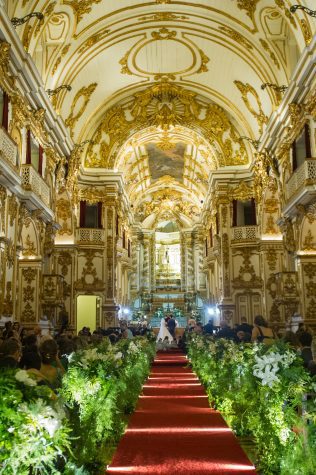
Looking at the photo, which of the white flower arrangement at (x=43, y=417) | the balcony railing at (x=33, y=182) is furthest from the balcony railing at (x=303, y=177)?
the white flower arrangement at (x=43, y=417)

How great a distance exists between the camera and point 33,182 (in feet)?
54.3

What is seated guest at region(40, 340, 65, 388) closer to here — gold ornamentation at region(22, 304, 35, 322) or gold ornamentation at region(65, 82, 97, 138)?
gold ornamentation at region(22, 304, 35, 322)

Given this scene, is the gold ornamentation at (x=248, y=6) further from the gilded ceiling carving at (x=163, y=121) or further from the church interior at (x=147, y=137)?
the gilded ceiling carving at (x=163, y=121)

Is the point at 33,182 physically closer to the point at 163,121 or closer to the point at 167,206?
the point at 163,121

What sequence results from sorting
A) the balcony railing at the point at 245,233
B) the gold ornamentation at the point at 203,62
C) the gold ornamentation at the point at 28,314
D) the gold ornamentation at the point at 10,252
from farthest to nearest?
the balcony railing at the point at 245,233 → the gold ornamentation at the point at 203,62 → the gold ornamentation at the point at 28,314 → the gold ornamentation at the point at 10,252

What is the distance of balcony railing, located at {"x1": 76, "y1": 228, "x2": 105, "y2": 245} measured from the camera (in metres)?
25.6

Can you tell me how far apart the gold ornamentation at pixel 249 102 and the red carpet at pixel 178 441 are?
→ 14.6 metres

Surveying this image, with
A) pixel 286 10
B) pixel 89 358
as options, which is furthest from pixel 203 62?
pixel 89 358

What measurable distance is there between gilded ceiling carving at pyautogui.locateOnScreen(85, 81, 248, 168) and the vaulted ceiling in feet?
→ 0.16

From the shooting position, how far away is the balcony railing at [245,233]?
84.5ft

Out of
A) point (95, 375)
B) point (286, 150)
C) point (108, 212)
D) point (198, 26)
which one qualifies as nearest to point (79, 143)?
point (108, 212)

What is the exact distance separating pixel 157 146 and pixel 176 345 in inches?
477

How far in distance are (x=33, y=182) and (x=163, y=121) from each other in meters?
11.7

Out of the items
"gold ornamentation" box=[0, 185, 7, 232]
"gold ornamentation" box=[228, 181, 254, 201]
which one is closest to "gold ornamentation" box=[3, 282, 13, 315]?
"gold ornamentation" box=[0, 185, 7, 232]
